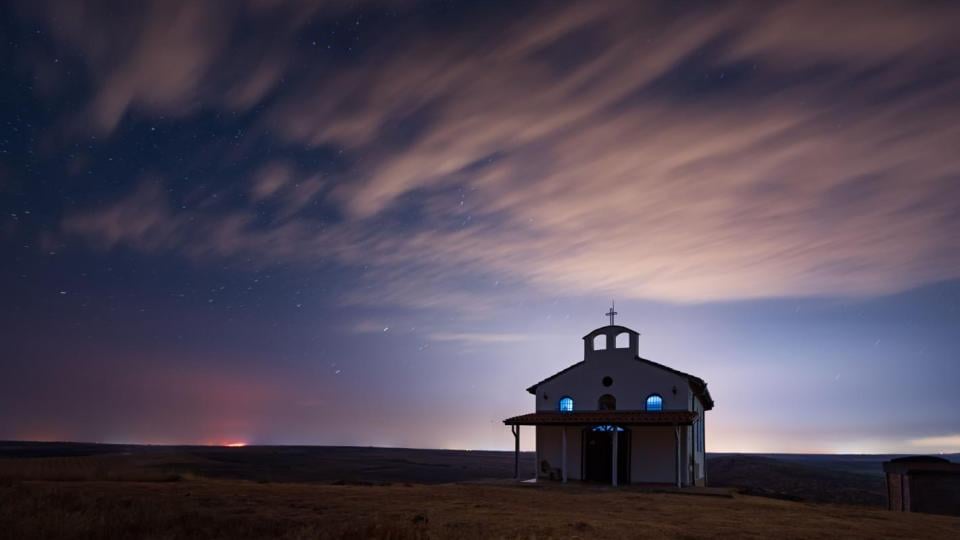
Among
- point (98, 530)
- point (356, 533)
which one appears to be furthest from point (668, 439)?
point (98, 530)

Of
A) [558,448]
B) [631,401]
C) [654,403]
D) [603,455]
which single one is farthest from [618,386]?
[558,448]

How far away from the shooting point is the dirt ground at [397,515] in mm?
12547

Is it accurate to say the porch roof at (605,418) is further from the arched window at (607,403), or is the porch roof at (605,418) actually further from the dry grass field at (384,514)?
the dry grass field at (384,514)

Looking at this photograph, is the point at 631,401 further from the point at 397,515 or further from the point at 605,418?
the point at 397,515

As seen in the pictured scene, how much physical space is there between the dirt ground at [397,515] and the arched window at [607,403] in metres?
8.46

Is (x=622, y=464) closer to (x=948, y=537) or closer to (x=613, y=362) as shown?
(x=613, y=362)

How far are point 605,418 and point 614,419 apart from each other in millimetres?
481

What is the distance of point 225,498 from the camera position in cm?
1861

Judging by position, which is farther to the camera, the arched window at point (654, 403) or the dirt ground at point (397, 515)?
the arched window at point (654, 403)

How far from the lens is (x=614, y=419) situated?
30.0 metres

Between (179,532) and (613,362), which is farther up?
(613,362)

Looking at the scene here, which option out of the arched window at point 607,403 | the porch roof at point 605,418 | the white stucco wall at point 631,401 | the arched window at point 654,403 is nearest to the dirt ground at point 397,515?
the porch roof at point 605,418

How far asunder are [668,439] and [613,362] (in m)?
4.16

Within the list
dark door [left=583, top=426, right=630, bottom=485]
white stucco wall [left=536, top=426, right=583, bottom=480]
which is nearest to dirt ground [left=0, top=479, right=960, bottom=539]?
dark door [left=583, top=426, right=630, bottom=485]
